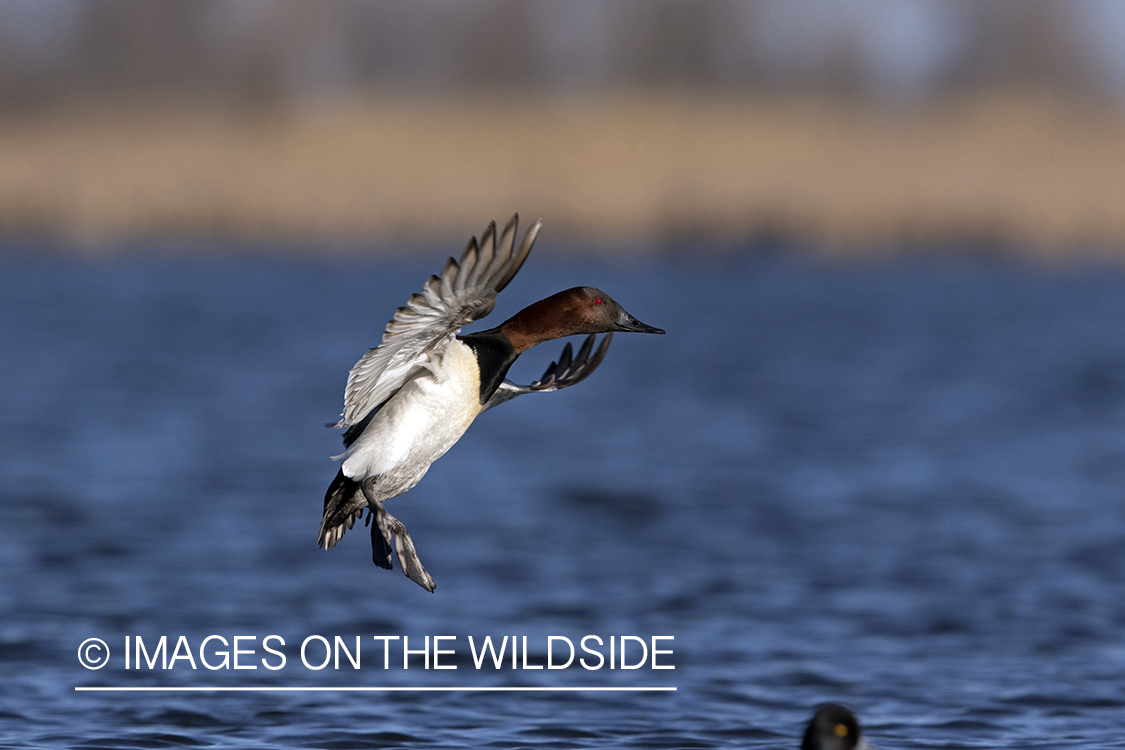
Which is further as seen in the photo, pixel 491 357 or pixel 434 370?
pixel 491 357

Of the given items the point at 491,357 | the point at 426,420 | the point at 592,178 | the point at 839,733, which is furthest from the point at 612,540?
the point at 592,178

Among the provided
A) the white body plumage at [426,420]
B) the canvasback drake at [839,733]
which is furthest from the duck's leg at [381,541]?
the canvasback drake at [839,733]

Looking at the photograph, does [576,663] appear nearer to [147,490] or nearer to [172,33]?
[147,490]

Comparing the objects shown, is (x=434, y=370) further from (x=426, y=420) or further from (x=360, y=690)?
(x=360, y=690)

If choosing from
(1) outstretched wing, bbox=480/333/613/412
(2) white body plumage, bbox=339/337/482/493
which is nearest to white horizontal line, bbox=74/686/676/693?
(1) outstretched wing, bbox=480/333/613/412

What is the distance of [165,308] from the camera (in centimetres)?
3241

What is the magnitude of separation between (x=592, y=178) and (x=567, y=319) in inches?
1050

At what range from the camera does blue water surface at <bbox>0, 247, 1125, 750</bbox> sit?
8953 mm

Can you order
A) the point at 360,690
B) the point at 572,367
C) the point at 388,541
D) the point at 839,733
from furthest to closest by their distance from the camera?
the point at 360,690
the point at 572,367
the point at 839,733
the point at 388,541

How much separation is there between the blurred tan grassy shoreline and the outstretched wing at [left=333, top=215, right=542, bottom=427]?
80.3ft

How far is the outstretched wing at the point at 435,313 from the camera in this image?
18.3 ft

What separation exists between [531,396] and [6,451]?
333 inches

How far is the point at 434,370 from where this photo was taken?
596cm

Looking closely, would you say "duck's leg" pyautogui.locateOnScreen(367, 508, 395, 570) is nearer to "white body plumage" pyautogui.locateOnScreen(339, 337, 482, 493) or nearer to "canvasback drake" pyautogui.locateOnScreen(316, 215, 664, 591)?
"canvasback drake" pyautogui.locateOnScreen(316, 215, 664, 591)
